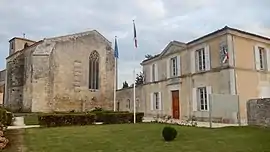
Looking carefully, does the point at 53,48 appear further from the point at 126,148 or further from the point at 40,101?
the point at 126,148

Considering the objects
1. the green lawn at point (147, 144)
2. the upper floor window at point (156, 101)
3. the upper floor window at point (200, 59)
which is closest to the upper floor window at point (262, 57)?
the upper floor window at point (200, 59)

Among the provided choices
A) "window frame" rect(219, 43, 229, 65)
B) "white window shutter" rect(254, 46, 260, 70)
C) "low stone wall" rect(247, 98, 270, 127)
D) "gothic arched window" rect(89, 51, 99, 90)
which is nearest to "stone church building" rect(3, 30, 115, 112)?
"gothic arched window" rect(89, 51, 99, 90)

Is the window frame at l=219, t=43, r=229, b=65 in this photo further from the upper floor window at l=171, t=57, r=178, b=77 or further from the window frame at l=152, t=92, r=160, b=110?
the window frame at l=152, t=92, r=160, b=110

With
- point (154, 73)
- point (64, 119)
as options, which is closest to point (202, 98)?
point (154, 73)

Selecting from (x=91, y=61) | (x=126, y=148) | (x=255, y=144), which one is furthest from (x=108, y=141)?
(x=91, y=61)

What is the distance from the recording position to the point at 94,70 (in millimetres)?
31422

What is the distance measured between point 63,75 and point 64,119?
14169mm

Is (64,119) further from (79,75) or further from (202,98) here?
(79,75)

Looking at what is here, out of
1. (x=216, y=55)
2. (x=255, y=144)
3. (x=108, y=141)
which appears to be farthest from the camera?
(x=216, y=55)

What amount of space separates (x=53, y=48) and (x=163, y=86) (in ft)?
40.7

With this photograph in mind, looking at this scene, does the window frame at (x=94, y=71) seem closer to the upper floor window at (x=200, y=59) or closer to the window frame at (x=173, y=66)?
the window frame at (x=173, y=66)

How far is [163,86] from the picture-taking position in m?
23.6

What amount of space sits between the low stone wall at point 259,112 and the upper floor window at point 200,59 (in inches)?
231

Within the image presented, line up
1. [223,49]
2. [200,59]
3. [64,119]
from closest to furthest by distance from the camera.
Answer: [64,119] → [223,49] → [200,59]
